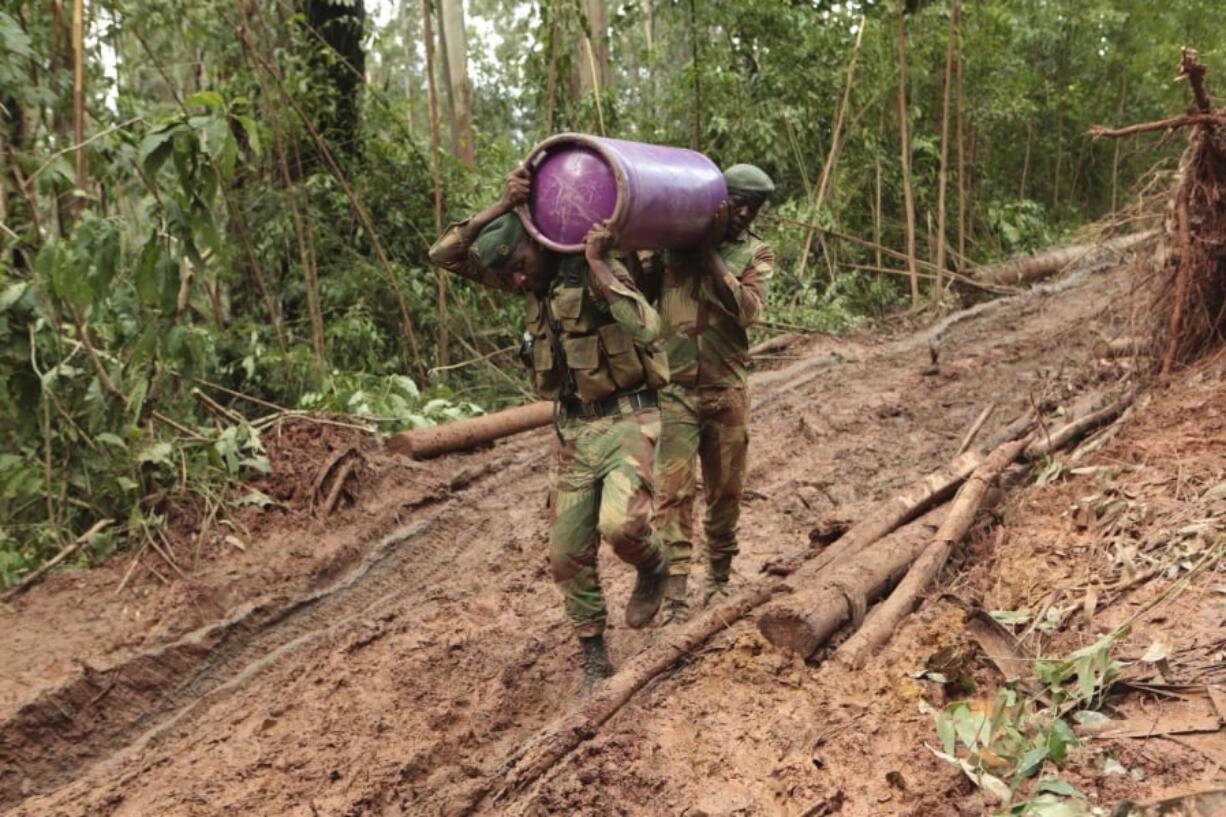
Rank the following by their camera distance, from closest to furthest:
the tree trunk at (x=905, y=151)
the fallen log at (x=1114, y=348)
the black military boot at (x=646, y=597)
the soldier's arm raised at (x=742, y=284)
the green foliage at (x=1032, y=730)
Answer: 1. the green foliage at (x=1032, y=730)
2. the black military boot at (x=646, y=597)
3. the soldier's arm raised at (x=742, y=284)
4. the fallen log at (x=1114, y=348)
5. the tree trunk at (x=905, y=151)

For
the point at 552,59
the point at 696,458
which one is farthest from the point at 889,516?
the point at 552,59

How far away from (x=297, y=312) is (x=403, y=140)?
1.89 metres

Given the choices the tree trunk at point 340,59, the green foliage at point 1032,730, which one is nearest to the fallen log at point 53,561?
the green foliage at point 1032,730

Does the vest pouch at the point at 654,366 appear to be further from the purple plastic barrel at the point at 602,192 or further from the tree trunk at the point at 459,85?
Result: the tree trunk at the point at 459,85

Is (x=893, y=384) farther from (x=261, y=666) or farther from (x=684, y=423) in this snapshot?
(x=261, y=666)

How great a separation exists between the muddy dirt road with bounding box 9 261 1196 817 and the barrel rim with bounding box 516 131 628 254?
162 cm

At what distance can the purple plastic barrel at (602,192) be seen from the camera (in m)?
3.89

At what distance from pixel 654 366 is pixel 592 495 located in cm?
55

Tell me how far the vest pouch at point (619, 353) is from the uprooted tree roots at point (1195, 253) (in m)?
3.14

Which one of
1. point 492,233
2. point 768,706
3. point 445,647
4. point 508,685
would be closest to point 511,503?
point 445,647

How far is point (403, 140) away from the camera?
33.2 feet

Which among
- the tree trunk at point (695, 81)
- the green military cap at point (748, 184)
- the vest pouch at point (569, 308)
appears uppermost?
the tree trunk at point (695, 81)

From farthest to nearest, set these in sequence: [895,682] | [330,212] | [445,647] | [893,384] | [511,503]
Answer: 1. [330,212]
2. [893,384]
3. [511,503]
4. [445,647]
5. [895,682]

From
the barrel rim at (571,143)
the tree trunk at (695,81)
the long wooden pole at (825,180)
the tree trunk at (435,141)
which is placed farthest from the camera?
the long wooden pole at (825,180)
